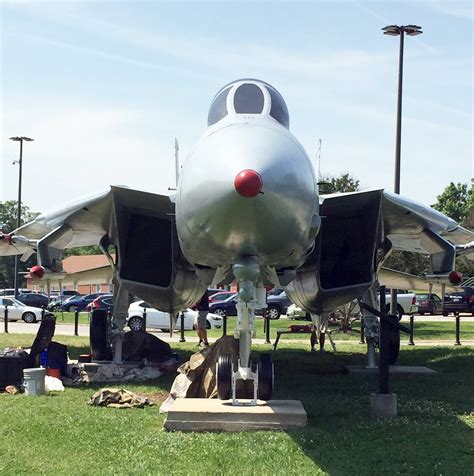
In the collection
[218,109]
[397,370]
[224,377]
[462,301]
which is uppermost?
[218,109]

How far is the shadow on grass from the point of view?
6.29 m

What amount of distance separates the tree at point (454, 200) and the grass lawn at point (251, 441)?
238ft

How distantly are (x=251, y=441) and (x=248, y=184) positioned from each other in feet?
8.95

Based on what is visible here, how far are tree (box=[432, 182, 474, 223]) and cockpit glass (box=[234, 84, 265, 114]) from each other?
7405 cm

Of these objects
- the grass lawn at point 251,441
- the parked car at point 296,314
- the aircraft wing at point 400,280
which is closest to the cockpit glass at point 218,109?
the grass lawn at point 251,441

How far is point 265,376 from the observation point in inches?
320

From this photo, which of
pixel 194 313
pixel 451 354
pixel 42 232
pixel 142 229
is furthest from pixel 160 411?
pixel 194 313

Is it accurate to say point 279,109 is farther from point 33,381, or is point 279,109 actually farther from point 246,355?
point 33,381

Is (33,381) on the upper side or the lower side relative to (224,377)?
lower

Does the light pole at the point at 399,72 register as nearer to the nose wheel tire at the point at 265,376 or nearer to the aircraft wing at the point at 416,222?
the aircraft wing at the point at 416,222

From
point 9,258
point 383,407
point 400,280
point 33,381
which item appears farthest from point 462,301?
point 9,258

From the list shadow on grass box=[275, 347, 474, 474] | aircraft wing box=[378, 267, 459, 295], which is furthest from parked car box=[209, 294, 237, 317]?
→ shadow on grass box=[275, 347, 474, 474]

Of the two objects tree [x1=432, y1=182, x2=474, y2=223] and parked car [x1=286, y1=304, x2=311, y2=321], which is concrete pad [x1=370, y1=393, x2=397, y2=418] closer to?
parked car [x1=286, y1=304, x2=311, y2=321]

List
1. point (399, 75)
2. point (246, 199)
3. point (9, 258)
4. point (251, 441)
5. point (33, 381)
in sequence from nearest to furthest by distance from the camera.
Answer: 1. point (246, 199)
2. point (251, 441)
3. point (33, 381)
4. point (399, 75)
5. point (9, 258)
